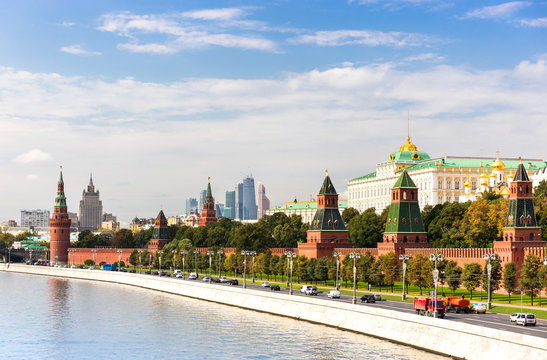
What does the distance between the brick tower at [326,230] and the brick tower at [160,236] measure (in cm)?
6222

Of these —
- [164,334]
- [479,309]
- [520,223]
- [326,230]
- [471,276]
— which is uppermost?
[520,223]

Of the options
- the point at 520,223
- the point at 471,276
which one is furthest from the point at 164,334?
the point at 520,223

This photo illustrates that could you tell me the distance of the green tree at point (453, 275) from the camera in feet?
290

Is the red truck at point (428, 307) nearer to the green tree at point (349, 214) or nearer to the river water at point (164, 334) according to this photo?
the river water at point (164, 334)

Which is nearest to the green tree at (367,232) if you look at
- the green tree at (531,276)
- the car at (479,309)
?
the green tree at (531,276)

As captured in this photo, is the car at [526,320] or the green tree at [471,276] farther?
the green tree at [471,276]

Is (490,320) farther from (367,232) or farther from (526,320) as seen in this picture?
(367,232)

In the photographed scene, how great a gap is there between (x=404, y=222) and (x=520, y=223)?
20974 mm

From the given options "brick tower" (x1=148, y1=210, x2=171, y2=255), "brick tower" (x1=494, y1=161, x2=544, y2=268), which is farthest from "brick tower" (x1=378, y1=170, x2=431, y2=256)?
"brick tower" (x1=148, y1=210, x2=171, y2=255)

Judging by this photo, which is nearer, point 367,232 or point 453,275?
point 453,275

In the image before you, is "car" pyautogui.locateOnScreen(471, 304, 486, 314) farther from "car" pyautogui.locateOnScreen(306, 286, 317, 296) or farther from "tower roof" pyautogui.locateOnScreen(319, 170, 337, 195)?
"tower roof" pyautogui.locateOnScreen(319, 170, 337, 195)

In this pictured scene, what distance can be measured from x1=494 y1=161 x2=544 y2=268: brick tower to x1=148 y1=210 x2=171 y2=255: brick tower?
329 feet

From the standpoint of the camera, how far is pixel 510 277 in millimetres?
85188

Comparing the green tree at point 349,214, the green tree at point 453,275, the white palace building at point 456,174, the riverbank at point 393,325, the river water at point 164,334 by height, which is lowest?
the river water at point 164,334
